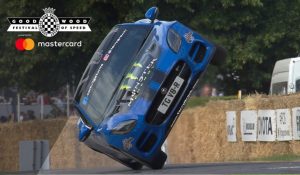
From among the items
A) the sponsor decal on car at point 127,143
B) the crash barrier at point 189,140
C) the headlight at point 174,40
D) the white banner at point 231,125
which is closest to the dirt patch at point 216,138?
the crash barrier at point 189,140

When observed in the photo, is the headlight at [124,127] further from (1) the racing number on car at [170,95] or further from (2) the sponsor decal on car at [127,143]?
(1) the racing number on car at [170,95]

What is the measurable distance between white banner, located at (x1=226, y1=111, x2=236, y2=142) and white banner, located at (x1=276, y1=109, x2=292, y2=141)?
2653 millimetres

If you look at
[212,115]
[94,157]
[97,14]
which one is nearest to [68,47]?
[97,14]

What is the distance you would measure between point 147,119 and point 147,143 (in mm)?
510

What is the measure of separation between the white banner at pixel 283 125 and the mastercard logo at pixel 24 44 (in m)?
12.9

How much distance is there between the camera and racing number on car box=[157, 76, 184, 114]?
56.6ft

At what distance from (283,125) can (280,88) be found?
4.45 meters

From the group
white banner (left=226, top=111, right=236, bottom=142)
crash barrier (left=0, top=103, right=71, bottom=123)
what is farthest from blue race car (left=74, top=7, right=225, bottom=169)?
crash barrier (left=0, top=103, right=71, bottom=123)

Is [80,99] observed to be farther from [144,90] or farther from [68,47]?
[68,47]

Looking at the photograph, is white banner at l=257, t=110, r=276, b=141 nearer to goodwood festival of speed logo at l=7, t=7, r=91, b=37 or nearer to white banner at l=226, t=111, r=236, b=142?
white banner at l=226, t=111, r=236, b=142

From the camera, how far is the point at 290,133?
23.3 meters

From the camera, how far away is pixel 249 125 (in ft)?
83.3

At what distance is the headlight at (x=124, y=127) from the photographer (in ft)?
54.1

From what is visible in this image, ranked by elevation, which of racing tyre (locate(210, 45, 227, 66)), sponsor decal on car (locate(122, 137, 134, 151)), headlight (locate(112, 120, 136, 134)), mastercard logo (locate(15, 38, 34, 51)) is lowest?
mastercard logo (locate(15, 38, 34, 51))
